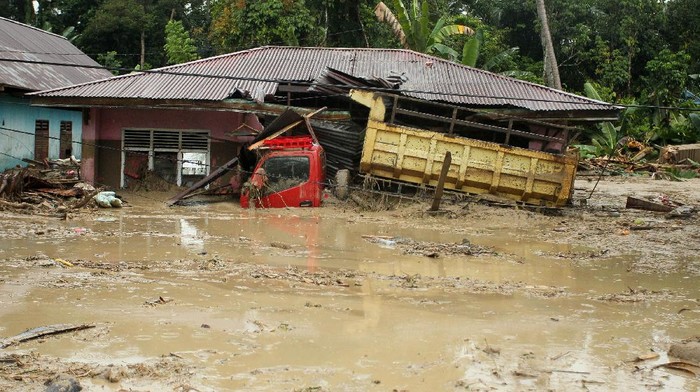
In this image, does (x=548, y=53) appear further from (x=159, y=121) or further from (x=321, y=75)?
(x=159, y=121)

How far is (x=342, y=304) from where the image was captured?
850 cm

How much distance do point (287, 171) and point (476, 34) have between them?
13677 mm

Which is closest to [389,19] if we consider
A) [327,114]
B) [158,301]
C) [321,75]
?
[321,75]

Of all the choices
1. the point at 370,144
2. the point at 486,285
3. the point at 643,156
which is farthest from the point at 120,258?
the point at 643,156

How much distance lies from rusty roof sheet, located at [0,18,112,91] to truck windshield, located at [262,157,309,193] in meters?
8.77

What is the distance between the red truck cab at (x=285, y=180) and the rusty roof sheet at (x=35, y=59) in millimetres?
8609

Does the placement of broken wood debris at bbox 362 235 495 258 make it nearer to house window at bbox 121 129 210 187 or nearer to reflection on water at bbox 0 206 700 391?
reflection on water at bbox 0 206 700 391

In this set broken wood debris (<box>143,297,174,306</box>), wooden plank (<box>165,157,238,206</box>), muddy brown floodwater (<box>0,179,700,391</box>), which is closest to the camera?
muddy brown floodwater (<box>0,179,700,391</box>)

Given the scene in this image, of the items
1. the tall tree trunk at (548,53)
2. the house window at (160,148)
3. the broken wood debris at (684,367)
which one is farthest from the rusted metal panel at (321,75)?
the broken wood debris at (684,367)

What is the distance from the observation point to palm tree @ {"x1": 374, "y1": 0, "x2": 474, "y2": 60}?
27531mm

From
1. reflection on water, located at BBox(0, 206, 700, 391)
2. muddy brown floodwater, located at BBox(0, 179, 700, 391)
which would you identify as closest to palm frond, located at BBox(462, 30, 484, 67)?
muddy brown floodwater, located at BBox(0, 179, 700, 391)

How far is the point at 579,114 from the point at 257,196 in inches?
313

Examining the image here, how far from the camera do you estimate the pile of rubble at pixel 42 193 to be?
52.0ft

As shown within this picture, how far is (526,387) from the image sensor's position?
6.02 m
